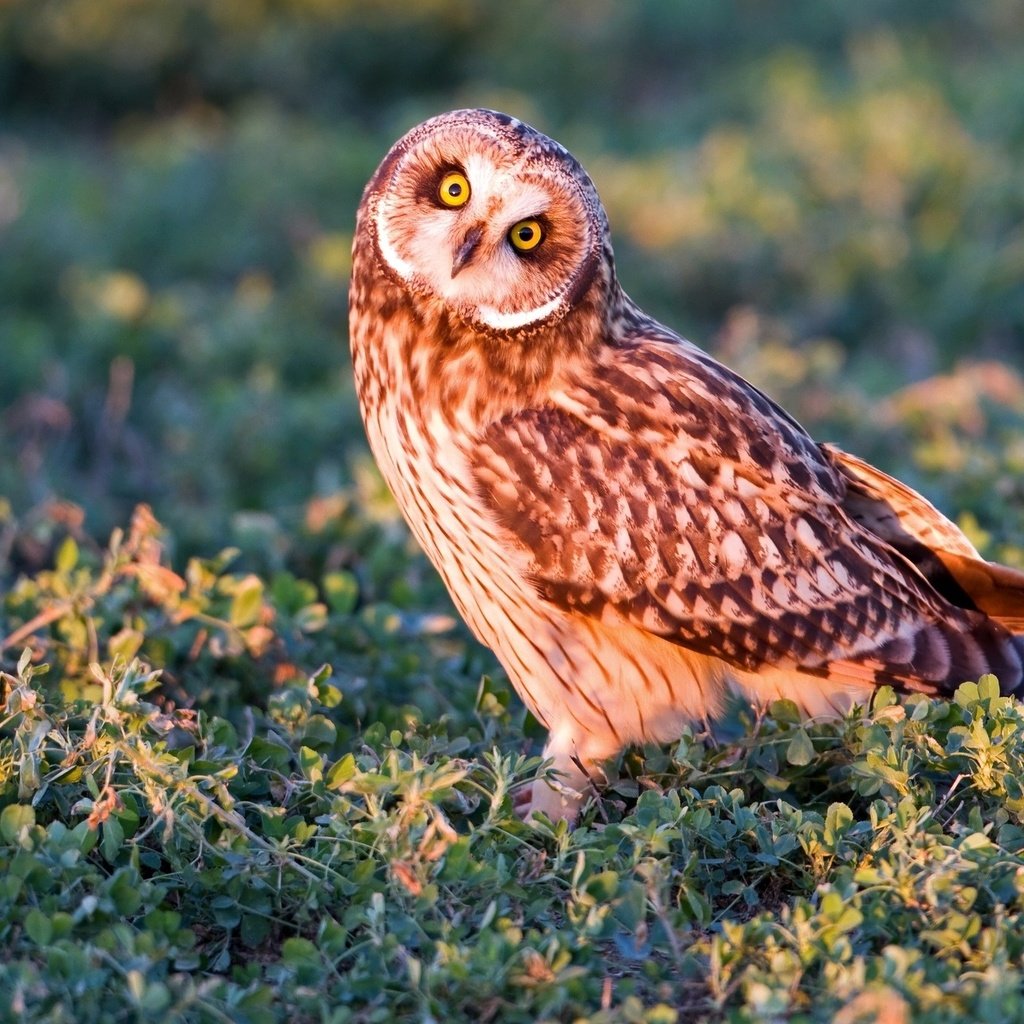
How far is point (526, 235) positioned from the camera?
11.7 ft

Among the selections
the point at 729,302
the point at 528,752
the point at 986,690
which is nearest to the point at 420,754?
the point at 528,752

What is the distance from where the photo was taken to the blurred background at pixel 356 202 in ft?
19.6

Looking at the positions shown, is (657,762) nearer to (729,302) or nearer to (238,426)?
(238,426)

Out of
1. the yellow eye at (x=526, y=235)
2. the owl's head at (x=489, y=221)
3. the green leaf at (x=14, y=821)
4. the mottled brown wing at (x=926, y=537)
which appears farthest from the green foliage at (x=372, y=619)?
the yellow eye at (x=526, y=235)

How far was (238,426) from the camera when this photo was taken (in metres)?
6.01

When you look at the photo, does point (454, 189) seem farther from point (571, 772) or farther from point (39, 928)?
point (39, 928)

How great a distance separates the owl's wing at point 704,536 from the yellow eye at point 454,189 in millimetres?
511

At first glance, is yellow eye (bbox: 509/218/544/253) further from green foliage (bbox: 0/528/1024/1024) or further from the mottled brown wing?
green foliage (bbox: 0/528/1024/1024)

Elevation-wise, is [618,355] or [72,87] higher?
[618,355]

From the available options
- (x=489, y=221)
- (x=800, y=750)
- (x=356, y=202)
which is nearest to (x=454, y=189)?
(x=489, y=221)

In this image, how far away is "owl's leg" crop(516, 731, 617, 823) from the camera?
11.8 ft

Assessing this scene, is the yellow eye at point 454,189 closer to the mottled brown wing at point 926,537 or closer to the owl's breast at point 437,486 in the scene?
the owl's breast at point 437,486

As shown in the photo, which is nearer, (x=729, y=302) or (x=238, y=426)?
(x=238, y=426)

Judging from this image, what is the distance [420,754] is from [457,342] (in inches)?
37.8
